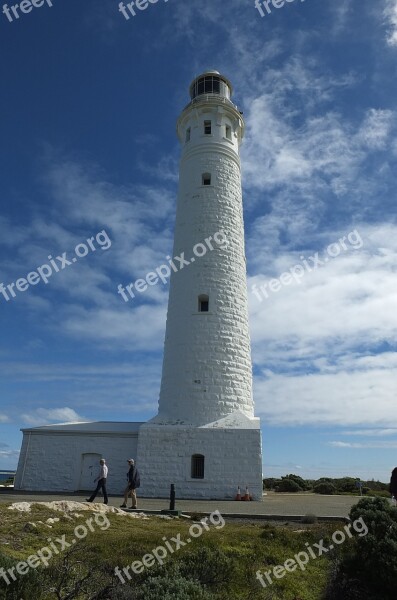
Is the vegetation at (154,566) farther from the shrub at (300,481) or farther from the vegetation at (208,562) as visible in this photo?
the shrub at (300,481)

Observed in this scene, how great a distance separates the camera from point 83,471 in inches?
818

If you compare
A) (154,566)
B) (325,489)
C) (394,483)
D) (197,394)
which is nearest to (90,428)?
(197,394)

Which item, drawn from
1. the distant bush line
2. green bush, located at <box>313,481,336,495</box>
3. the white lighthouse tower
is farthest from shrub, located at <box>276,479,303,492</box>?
the white lighthouse tower

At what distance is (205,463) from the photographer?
61.6 feet

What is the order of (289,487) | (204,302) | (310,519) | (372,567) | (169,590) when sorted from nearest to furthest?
(169,590), (372,567), (310,519), (204,302), (289,487)

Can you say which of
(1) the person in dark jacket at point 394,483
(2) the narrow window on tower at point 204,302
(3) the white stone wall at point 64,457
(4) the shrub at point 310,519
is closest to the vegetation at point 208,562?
(4) the shrub at point 310,519

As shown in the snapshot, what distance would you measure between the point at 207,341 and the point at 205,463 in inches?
202

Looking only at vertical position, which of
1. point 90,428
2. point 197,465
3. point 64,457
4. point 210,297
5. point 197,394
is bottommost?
point 197,465

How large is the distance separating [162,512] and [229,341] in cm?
893

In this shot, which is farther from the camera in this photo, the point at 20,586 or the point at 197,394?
the point at 197,394

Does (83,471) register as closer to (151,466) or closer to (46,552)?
(151,466)

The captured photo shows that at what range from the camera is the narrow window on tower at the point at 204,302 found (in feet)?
70.7

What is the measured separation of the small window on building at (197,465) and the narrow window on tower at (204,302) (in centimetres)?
647

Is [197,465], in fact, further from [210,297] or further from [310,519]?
[310,519]
